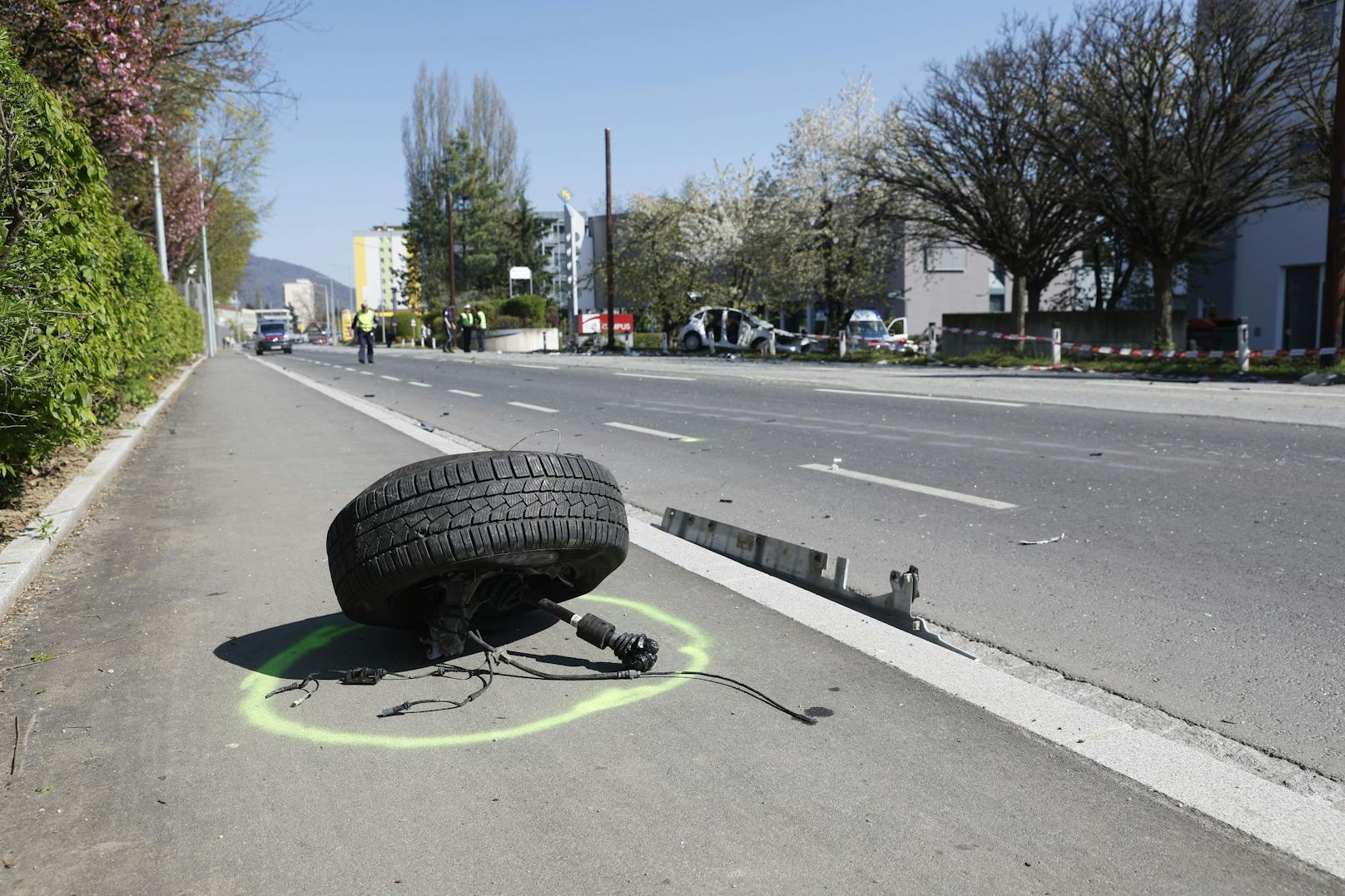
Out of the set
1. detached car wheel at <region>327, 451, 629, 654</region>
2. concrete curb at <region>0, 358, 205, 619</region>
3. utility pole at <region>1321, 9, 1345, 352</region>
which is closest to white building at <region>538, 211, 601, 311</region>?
utility pole at <region>1321, 9, 1345, 352</region>

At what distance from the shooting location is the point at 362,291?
146750 mm

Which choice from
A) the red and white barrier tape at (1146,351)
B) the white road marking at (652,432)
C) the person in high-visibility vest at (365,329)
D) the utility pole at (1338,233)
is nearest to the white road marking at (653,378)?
the white road marking at (652,432)

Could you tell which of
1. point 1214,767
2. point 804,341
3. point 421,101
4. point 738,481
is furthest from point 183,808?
point 421,101

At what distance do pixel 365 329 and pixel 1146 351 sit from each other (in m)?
22.4

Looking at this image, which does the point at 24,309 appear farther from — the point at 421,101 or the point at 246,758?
the point at 421,101

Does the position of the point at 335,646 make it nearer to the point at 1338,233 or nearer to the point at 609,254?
the point at 1338,233

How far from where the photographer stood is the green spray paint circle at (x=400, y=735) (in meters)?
3.23

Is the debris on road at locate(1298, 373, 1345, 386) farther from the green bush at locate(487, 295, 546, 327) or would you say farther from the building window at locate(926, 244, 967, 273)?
the green bush at locate(487, 295, 546, 327)

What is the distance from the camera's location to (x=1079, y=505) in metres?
6.87

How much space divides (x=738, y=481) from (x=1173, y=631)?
441 cm

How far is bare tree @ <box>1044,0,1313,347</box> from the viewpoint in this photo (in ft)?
77.4

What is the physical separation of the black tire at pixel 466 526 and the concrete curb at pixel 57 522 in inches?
77.7

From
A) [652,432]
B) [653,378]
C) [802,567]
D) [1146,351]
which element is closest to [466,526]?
[802,567]

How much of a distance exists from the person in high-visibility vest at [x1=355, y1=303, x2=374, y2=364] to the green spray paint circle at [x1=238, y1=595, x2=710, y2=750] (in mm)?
28156
